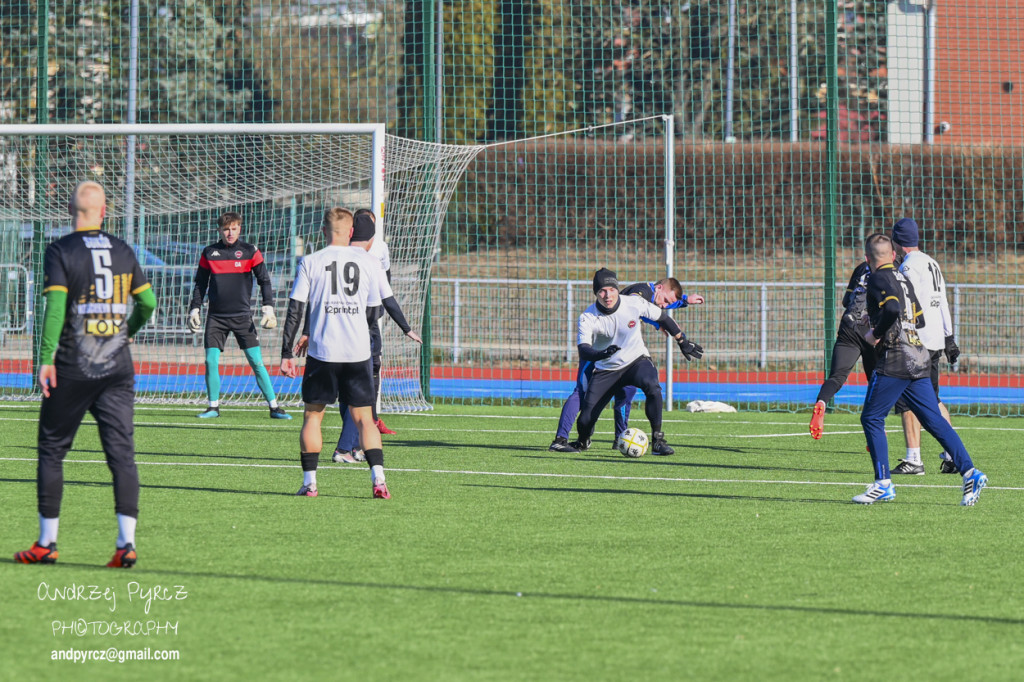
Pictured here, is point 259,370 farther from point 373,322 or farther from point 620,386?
point 620,386

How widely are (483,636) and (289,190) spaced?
1185 centimetres

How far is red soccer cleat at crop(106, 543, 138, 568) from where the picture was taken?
6.33 metres

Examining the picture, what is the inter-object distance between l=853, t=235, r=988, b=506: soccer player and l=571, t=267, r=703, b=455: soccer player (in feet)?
9.23

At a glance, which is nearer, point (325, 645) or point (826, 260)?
point (325, 645)

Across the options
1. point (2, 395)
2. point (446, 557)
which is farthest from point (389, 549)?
point (2, 395)

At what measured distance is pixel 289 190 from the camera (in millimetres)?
16406

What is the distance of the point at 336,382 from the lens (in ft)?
28.9

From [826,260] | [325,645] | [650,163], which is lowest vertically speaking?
[325,645]

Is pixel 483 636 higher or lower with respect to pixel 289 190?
lower

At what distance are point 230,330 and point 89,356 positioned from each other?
816 cm

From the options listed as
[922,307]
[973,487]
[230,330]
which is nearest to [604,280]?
[922,307]

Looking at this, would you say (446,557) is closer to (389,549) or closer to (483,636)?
(389,549)

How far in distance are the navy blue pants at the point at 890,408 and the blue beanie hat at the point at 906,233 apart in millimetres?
1213

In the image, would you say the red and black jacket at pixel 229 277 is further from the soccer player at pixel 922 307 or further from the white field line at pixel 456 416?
the soccer player at pixel 922 307
